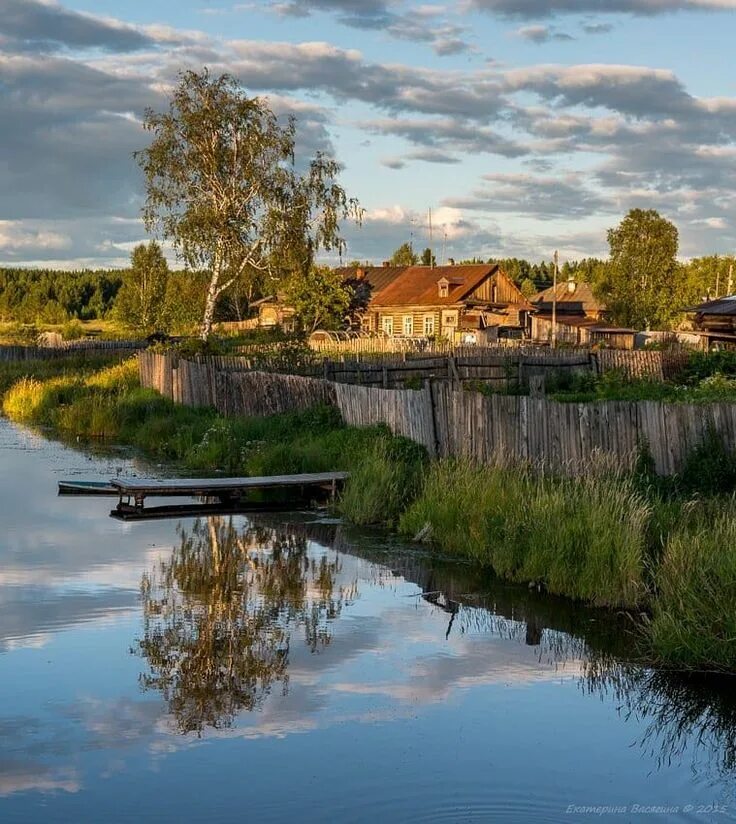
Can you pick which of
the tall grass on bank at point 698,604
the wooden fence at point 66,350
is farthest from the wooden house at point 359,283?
the tall grass on bank at point 698,604

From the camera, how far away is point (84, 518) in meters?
16.6

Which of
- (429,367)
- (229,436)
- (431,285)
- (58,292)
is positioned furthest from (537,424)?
(58,292)

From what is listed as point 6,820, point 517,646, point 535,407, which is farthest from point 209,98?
point 6,820

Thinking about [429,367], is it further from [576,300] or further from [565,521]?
[576,300]

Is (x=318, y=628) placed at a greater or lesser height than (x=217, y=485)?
lesser

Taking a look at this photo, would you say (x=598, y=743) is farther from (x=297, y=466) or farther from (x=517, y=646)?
(x=297, y=466)

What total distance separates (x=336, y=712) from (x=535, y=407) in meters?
7.09

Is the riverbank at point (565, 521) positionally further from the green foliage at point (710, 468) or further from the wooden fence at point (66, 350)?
the wooden fence at point (66, 350)

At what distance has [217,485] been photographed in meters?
17.0

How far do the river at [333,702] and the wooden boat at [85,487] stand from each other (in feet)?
15.2

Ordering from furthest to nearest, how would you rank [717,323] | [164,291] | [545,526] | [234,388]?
1. [164,291]
2. [717,323]
3. [234,388]
4. [545,526]

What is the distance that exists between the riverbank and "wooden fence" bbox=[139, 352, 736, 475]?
264 mm

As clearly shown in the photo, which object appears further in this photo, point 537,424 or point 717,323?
point 717,323

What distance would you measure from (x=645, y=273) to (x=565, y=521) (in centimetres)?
7017
